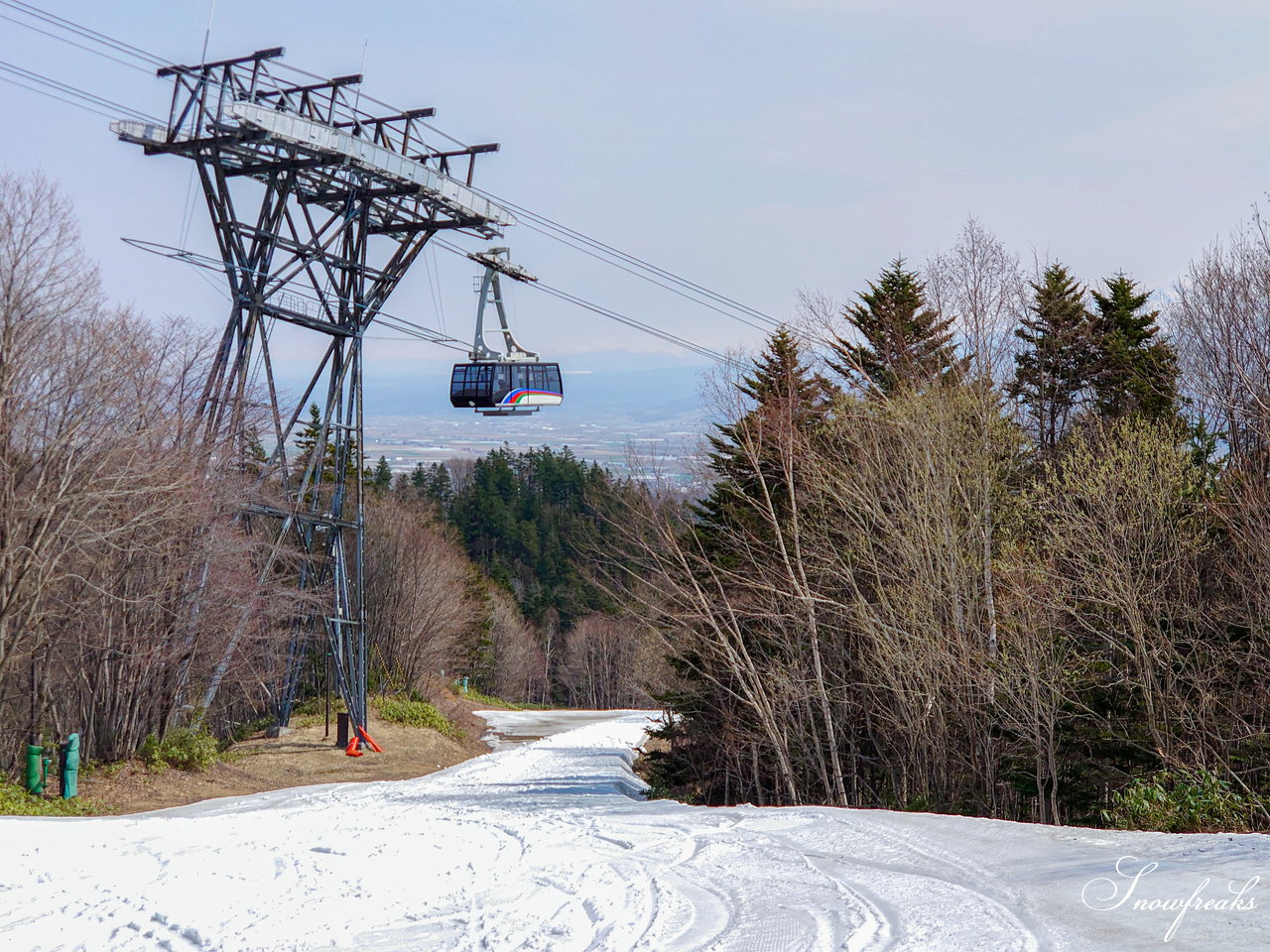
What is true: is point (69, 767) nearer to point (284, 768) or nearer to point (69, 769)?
point (69, 769)

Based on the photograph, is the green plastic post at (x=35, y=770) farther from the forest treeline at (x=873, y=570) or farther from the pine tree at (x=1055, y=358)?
the pine tree at (x=1055, y=358)

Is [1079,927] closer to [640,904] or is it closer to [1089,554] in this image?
[640,904]

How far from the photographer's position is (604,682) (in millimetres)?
86688

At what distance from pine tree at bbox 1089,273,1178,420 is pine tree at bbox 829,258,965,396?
5.54 m

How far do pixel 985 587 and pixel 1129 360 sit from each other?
14.3 metres

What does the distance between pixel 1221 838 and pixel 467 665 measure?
59.8 m

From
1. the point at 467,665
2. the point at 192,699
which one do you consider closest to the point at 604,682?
the point at 467,665

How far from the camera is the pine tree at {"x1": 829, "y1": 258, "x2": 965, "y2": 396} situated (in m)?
22.6

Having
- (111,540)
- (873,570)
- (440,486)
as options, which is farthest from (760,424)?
(440,486)

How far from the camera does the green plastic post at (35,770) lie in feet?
57.8
